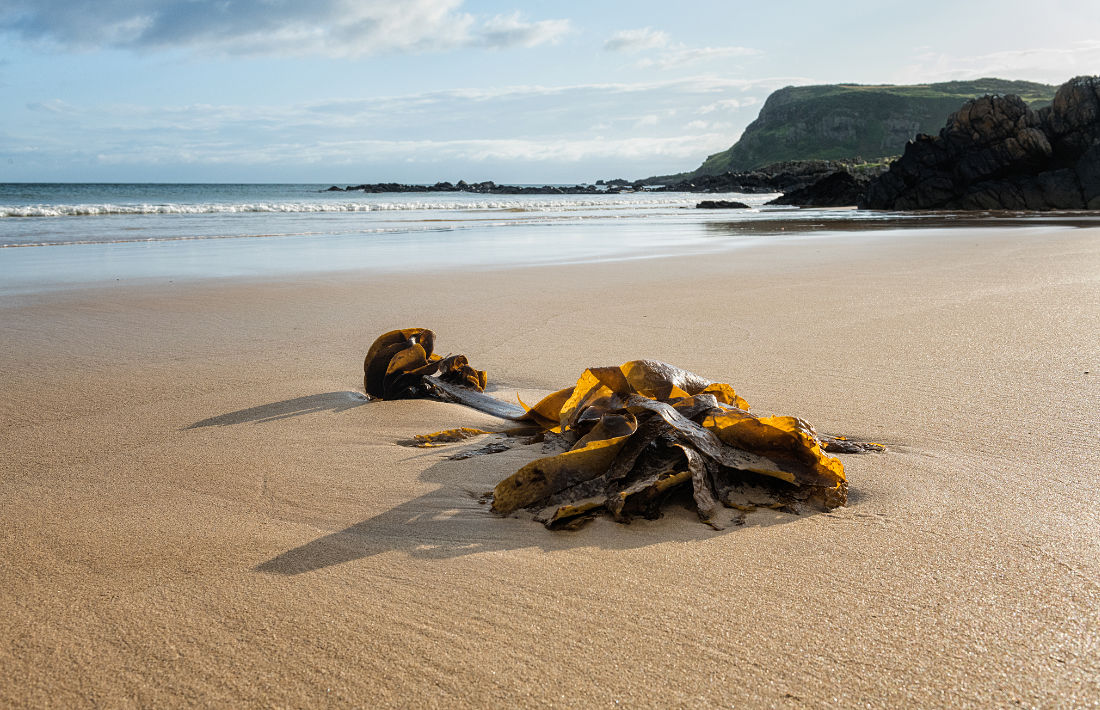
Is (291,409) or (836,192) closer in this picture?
(291,409)

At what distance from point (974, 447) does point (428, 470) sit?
185cm

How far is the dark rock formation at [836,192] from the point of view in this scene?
32.4 metres

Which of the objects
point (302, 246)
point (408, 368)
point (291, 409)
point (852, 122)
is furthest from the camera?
point (852, 122)

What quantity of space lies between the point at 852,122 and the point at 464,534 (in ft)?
354

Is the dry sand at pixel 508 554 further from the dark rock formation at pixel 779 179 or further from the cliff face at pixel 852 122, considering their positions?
the cliff face at pixel 852 122

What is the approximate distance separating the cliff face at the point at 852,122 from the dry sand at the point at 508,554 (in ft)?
308

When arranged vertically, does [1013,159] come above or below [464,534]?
above

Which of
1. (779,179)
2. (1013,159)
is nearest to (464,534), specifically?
(1013,159)

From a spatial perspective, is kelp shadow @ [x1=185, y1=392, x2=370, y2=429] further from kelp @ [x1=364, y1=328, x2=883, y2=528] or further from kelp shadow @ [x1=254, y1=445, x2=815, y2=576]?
kelp @ [x1=364, y1=328, x2=883, y2=528]

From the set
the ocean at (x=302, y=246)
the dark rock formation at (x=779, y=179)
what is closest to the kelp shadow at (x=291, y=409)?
the ocean at (x=302, y=246)

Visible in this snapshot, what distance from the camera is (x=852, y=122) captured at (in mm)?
97250

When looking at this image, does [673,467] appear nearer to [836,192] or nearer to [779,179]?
[836,192]

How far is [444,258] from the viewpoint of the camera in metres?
10.3

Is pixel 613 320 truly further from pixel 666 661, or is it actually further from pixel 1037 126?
pixel 1037 126
